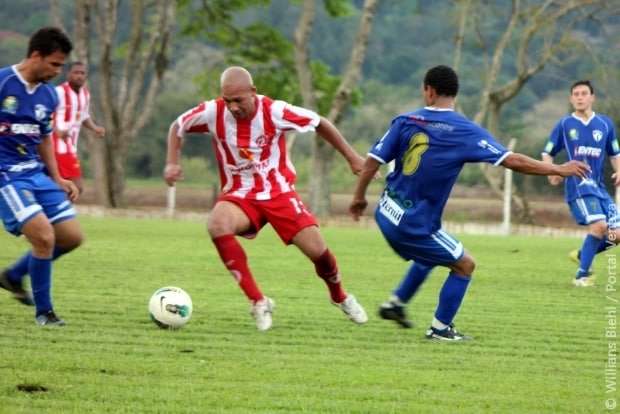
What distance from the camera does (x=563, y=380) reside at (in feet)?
24.9

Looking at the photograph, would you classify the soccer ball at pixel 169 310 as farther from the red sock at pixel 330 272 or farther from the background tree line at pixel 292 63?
the background tree line at pixel 292 63

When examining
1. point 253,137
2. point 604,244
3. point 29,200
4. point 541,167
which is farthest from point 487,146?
point 604,244

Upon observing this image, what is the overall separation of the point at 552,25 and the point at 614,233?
22.7m

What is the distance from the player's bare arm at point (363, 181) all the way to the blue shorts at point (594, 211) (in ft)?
16.3

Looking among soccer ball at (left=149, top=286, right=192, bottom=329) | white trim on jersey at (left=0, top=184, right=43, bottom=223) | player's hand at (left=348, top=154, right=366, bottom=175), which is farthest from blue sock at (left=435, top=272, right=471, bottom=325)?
white trim on jersey at (left=0, top=184, right=43, bottom=223)

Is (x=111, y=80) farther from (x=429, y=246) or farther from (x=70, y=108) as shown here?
(x=429, y=246)

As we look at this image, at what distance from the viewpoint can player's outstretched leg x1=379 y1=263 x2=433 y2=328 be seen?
374 inches

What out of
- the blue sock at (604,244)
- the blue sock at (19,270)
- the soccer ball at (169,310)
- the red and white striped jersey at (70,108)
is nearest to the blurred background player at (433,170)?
the soccer ball at (169,310)

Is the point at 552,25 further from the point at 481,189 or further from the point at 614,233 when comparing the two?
the point at 614,233

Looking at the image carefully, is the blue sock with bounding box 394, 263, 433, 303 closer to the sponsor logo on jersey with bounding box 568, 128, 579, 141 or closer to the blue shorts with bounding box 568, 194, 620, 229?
the blue shorts with bounding box 568, 194, 620, 229

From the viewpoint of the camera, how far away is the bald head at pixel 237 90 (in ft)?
30.1

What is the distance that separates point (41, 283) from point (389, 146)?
8.43 feet

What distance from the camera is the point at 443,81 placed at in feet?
29.3

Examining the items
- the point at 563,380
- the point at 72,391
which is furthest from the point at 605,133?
the point at 72,391
